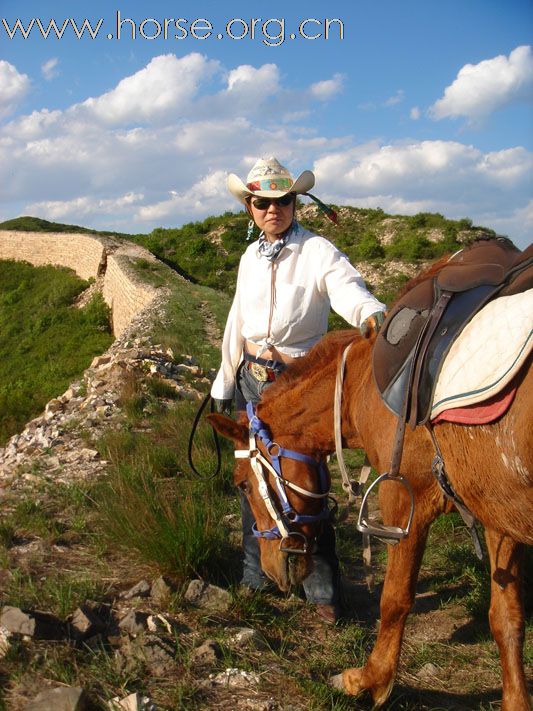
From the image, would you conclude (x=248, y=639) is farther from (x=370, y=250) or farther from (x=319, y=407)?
(x=370, y=250)

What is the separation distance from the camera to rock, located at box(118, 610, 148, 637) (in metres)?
2.74

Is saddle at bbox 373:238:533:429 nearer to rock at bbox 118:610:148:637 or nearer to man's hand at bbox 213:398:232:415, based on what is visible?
man's hand at bbox 213:398:232:415

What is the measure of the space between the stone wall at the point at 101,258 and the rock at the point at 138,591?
48.6 ft

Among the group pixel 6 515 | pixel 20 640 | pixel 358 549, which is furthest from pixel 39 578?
pixel 358 549

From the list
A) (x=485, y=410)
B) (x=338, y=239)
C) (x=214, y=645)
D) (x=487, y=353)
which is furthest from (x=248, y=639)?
(x=338, y=239)

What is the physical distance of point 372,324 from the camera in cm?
255

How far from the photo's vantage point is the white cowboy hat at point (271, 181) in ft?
9.92

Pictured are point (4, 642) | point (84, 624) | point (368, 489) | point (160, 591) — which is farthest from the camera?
point (160, 591)

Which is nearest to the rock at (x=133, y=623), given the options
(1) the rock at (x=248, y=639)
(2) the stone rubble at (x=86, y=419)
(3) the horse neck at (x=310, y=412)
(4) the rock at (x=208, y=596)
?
(4) the rock at (x=208, y=596)

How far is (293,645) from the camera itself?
292 centimetres

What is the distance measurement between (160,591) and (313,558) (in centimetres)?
82

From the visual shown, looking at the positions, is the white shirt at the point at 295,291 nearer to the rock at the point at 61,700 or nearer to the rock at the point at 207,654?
the rock at the point at 207,654

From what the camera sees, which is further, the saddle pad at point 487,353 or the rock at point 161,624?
the rock at point 161,624

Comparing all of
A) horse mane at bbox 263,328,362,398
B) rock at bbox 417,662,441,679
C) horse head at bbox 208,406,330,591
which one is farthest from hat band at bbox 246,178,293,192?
rock at bbox 417,662,441,679
